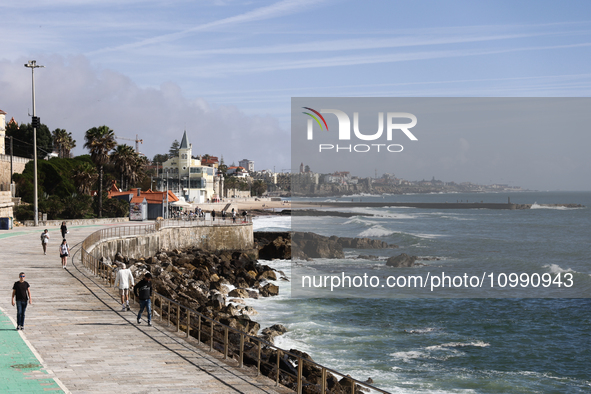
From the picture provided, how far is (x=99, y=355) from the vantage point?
11320mm

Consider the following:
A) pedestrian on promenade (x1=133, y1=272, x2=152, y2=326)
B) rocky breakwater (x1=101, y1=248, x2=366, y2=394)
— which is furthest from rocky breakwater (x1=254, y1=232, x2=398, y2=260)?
pedestrian on promenade (x1=133, y1=272, x2=152, y2=326)

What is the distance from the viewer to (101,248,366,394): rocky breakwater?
49.5 ft

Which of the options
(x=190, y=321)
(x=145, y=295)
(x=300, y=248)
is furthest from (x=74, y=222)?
(x=145, y=295)

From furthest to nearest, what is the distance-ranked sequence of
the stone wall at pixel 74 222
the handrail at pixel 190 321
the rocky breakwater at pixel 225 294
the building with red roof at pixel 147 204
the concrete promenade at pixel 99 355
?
1. the building with red roof at pixel 147 204
2. the stone wall at pixel 74 222
3. the rocky breakwater at pixel 225 294
4. the handrail at pixel 190 321
5. the concrete promenade at pixel 99 355

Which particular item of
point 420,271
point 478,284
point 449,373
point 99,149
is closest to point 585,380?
point 449,373

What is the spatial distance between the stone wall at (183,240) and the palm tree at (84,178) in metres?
17.7

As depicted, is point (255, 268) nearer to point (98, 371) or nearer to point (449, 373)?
point (449, 373)

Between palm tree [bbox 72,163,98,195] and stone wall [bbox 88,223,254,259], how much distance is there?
17727mm

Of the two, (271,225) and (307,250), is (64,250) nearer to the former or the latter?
(307,250)

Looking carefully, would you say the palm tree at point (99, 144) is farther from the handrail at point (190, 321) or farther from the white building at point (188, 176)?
the white building at point (188, 176)

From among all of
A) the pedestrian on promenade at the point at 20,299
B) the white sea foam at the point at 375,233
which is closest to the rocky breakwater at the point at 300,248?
the white sea foam at the point at 375,233

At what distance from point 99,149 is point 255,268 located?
29.2 meters

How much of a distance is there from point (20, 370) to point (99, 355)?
4.88 ft

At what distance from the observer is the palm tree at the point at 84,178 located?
189 ft
